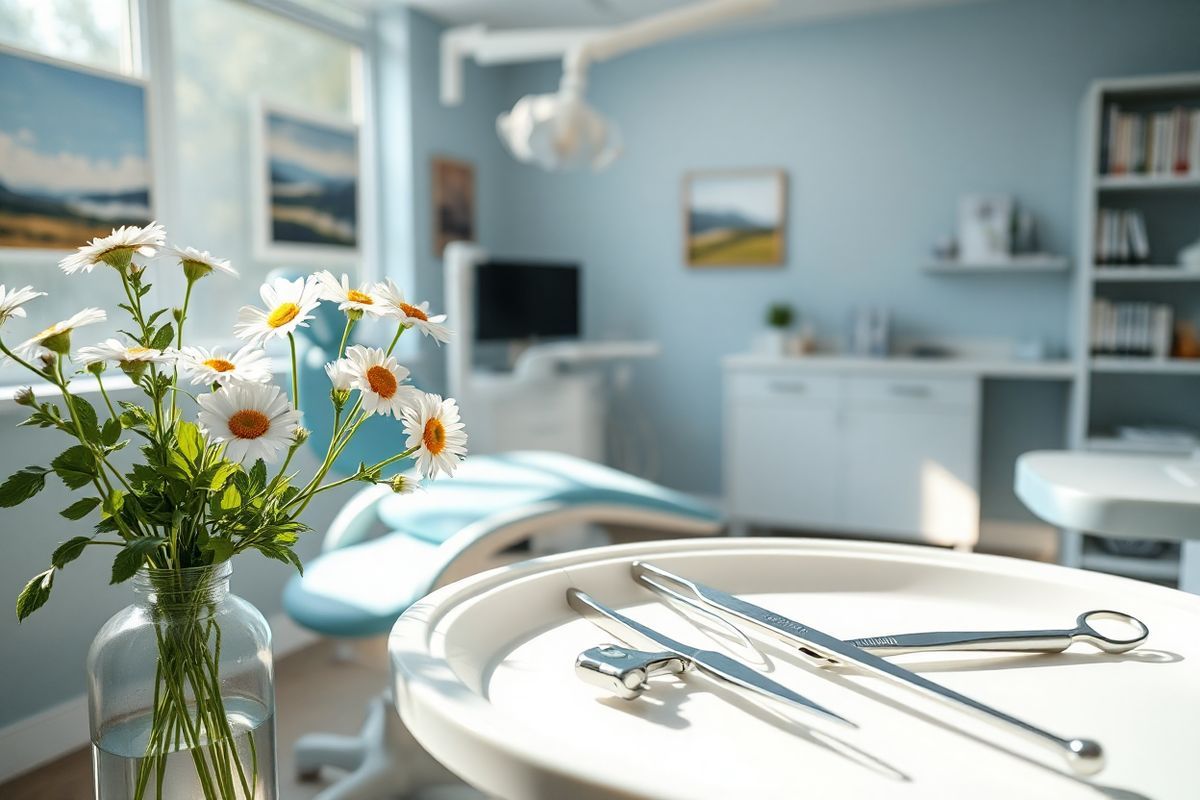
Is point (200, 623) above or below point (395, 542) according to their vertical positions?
above

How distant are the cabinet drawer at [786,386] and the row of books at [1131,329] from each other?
987mm

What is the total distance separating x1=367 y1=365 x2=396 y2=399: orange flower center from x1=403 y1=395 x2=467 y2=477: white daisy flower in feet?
0.06

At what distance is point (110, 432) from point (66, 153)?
88.6 inches

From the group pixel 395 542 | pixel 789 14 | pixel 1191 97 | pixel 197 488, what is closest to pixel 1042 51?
pixel 1191 97

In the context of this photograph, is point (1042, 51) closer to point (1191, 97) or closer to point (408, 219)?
point (1191, 97)

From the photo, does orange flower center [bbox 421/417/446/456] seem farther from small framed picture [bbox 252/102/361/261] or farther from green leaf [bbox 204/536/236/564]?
small framed picture [bbox 252/102/361/261]

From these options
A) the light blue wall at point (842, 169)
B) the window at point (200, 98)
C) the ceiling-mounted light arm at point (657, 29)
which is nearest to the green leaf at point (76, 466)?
the ceiling-mounted light arm at point (657, 29)

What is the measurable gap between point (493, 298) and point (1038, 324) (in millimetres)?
2321

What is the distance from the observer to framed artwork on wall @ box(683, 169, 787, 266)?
4.33 metres

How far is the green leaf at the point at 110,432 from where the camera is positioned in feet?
2.10

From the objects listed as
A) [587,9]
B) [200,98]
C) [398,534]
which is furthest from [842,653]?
[587,9]

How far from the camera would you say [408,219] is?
3891 mm

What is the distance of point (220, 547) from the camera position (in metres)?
0.64

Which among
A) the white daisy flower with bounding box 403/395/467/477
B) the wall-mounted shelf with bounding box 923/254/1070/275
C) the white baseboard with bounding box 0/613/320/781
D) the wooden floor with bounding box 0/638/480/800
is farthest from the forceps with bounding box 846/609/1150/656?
the wall-mounted shelf with bounding box 923/254/1070/275
